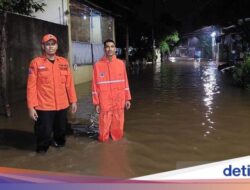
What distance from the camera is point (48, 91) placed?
24.3 ft

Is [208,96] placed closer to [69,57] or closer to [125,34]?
[69,57]

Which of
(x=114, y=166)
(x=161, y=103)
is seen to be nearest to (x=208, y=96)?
(x=161, y=103)

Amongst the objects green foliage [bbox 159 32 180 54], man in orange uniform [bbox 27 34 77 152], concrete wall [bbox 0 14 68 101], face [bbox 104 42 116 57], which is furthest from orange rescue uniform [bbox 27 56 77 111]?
green foliage [bbox 159 32 180 54]

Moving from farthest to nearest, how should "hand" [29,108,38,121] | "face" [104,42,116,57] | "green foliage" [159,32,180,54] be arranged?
"green foliage" [159,32,180,54] < "face" [104,42,116,57] < "hand" [29,108,38,121]

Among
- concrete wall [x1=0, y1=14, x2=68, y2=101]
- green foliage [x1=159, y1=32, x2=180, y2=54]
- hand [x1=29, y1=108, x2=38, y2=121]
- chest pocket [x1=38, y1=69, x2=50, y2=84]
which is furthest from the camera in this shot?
green foliage [x1=159, y1=32, x2=180, y2=54]

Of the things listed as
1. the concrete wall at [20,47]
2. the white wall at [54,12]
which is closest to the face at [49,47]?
the concrete wall at [20,47]

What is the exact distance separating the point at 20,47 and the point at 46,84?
7757 millimetres

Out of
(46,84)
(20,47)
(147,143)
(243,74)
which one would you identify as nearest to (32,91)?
(46,84)

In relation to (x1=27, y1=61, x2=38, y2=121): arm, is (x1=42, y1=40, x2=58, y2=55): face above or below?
above

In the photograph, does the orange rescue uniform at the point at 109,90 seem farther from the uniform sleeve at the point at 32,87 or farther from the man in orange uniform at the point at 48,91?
the uniform sleeve at the point at 32,87

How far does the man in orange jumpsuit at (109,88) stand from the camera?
812cm

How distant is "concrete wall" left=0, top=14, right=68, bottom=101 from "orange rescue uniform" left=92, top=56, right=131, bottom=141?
20.4 ft

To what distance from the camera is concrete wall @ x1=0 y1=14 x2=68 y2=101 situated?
13953 millimetres

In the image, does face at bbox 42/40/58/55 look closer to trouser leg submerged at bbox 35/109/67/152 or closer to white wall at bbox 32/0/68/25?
trouser leg submerged at bbox 35/109/67/152
